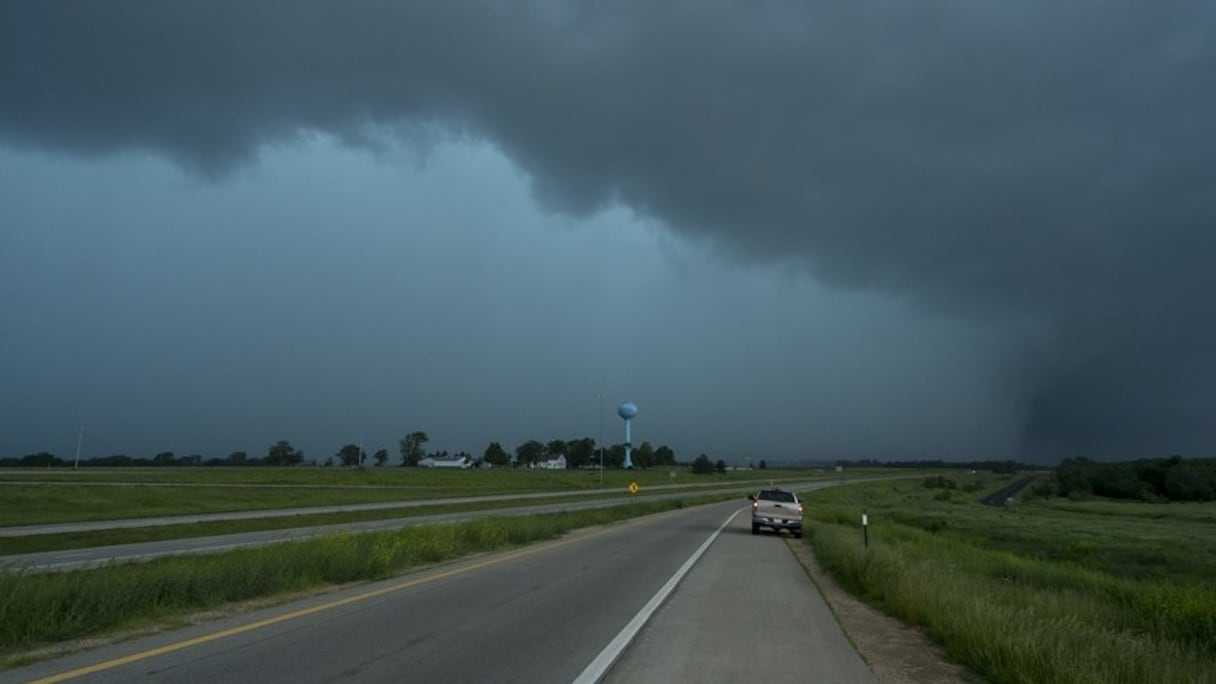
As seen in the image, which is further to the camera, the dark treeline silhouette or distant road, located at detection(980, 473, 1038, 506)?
the dark treeline silhouette

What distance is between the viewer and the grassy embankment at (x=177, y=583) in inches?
351

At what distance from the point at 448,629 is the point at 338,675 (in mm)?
2614

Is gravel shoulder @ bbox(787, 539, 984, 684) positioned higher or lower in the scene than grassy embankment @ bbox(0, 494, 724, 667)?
lower

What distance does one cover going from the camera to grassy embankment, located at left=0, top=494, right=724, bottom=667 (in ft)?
29.2

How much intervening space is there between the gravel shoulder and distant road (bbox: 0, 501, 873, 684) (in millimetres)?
294

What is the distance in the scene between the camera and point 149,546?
77.9ft

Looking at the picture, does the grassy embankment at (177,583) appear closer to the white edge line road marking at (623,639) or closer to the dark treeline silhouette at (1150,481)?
the white edge line road marking at (623,639)

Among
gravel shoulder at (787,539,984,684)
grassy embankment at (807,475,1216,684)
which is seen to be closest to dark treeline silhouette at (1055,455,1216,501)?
grassy embankment at (807,475,1216,684)

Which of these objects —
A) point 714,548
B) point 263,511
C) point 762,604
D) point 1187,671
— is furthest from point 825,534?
point 263,511

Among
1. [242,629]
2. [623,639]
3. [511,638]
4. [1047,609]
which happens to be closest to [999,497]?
[1047,609]

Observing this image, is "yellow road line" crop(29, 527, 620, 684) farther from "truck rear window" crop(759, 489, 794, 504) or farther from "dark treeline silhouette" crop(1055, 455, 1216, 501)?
"dark treeline silhouette" crop(1055, 455, 1216, 501)

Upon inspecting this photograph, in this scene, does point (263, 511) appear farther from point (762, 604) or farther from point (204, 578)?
point (762, 604)

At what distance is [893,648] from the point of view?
9.74 metres

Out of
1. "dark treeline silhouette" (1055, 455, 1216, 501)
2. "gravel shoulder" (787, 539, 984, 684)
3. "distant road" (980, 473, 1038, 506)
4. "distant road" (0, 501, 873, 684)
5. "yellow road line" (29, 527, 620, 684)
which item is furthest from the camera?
"dark treeline silhouette" (1055, 455, 1216, 501)
